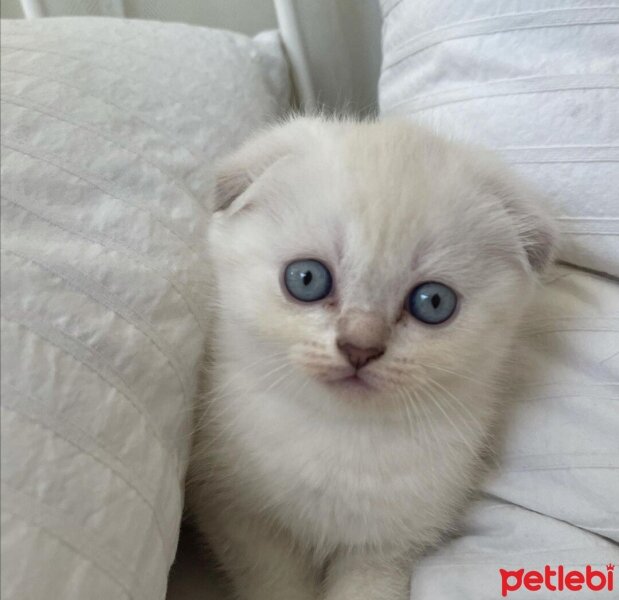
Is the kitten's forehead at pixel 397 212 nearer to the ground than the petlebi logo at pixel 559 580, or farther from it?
farther from it

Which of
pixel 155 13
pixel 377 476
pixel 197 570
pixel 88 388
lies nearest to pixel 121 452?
pixel 88 388

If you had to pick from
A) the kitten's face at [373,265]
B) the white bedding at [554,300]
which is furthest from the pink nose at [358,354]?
the white bedding at [554,300]

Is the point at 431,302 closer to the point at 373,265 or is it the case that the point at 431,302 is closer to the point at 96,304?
the point at 373,265

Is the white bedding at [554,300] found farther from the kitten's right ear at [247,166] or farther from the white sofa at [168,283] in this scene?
the kitten's right ear at [247,166]

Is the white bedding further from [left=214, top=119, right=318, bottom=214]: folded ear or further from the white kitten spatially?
[left=214, top=119, right=318, bottom=214]: folded ear

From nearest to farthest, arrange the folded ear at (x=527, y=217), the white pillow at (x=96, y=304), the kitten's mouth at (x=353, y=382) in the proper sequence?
1. the white pillow at (x=96, y=304)
2. the kitten's mouth at (x=353, y=382)
3. the folded ear at (x=527, y=217)

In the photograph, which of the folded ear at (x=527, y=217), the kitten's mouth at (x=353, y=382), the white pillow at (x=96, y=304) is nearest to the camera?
the white pillow at (x=96, y=304)

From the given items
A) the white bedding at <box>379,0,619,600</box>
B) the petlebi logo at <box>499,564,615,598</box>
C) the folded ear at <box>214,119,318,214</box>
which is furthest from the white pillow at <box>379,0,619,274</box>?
the petlebi logo at <box>499,564,615,598</box>
